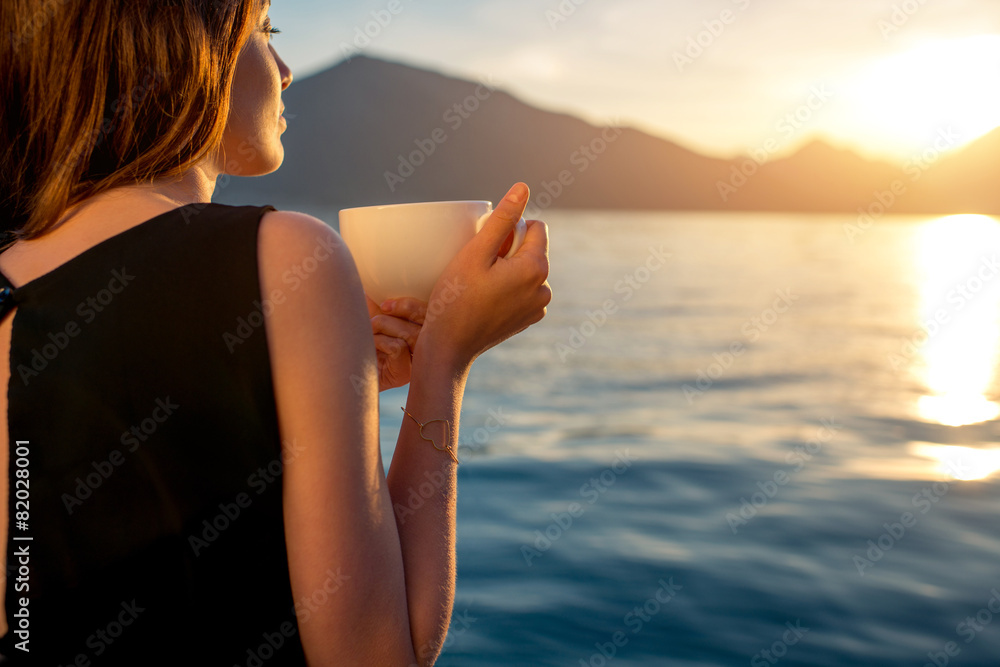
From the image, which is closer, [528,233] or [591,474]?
[528,233]

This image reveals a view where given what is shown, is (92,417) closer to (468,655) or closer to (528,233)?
(528,233)

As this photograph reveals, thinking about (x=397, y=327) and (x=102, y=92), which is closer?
(x=102, y=92)

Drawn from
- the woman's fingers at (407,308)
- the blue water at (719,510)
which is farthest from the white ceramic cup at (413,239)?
the blue water at (719,510)

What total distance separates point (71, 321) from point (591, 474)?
492 centimetres

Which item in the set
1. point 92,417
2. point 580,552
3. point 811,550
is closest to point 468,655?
point 580,552

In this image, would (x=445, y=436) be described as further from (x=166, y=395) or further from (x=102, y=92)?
(x=102, y=92)

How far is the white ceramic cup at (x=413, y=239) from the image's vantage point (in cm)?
113

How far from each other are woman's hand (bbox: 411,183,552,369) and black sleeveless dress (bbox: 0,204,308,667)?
360 mm

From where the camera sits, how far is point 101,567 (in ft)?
2.54

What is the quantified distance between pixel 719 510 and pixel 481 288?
4138 millimetres

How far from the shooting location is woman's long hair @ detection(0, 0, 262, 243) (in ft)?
2.69

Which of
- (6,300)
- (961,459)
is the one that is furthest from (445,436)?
(961,459)

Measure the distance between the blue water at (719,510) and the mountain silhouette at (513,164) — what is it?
33710 millimetres

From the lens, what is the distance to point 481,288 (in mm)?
1092
